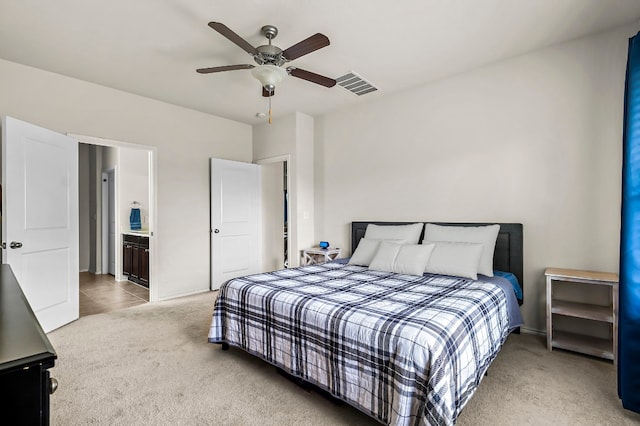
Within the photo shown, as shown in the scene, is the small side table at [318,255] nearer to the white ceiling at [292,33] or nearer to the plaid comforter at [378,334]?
the plaid comforter at [378,334]

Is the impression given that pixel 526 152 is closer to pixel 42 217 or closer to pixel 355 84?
pixel 355 84

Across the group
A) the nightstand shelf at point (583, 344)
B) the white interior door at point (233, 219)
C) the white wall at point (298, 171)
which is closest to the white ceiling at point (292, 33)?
the white wall at point (298, 171)

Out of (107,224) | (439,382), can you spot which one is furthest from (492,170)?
(107,224)

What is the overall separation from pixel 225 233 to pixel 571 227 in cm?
430

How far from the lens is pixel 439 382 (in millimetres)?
1469

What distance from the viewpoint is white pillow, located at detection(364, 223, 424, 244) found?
Answer: 11.8 ft

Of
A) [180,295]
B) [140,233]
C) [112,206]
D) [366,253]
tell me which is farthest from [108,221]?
[366,253]

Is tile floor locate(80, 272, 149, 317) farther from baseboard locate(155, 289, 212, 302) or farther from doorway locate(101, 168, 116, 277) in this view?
Result: doorway locate(101, 168, 116, 277)

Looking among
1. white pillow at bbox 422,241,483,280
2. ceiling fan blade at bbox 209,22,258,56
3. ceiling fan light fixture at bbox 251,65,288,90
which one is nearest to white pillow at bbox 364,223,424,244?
white pillow at bbox 422,241,483,280

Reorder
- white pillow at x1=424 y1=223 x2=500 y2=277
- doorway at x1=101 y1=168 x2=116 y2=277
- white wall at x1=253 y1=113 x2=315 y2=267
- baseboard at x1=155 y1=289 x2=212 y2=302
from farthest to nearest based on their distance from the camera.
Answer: doorway at x1=101 y1=168 x2=116 y2=277 → white wall at x1=253 y1=113 x2=315 y2=267 → baseboard at x1=155 y1=289 x2=212 y2=302 → white pillow at x1=424 y1=223 x2=500 y2=277

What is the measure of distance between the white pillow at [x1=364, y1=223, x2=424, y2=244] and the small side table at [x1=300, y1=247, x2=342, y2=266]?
2.27 ft

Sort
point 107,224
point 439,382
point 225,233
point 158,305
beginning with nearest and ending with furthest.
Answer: point 439,382
point 158,305
point 225,233
point 107,224

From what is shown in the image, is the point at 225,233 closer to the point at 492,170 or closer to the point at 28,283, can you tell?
the point at 28,283

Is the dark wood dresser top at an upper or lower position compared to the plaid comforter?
upper
